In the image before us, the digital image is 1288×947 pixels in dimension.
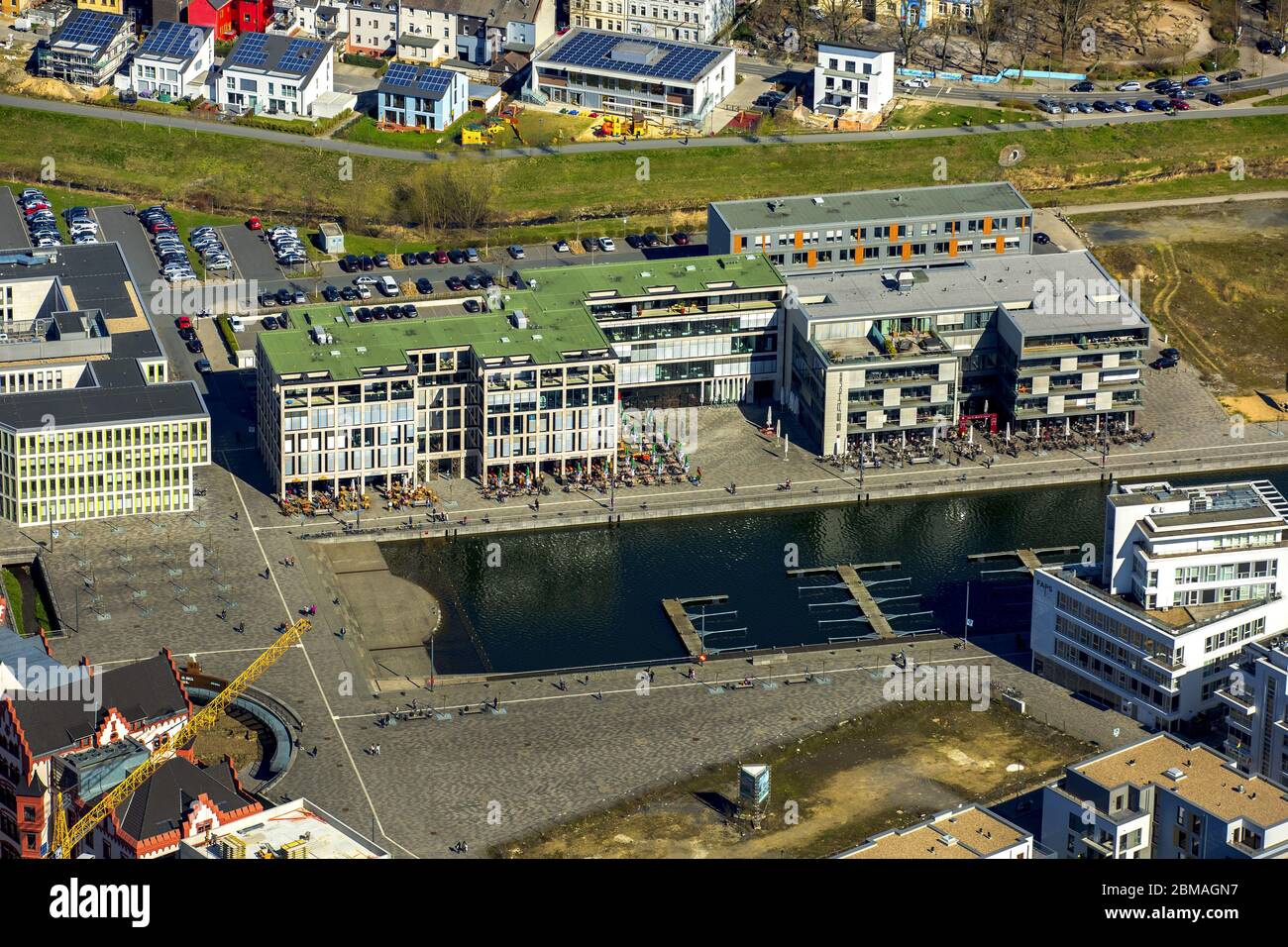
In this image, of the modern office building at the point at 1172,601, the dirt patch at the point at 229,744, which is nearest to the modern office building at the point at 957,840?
the modern office building at the point at 1172,601

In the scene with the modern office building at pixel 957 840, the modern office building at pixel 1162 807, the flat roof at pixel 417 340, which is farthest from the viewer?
Result: the flat roof at pixel 417 340

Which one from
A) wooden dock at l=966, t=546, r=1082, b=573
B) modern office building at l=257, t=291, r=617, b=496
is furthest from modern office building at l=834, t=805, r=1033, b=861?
modern office building at l=257, t=291, r=617, b=496

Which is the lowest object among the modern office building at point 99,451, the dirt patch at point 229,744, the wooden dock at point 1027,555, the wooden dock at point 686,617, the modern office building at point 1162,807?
the dirt patch at point 229,744

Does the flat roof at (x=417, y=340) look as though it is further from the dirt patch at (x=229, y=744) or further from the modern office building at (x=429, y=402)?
the dirt patch at (x=229, y=744)

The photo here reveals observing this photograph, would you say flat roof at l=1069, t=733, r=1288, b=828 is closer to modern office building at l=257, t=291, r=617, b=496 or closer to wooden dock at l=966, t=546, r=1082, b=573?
wooden dock at l=966, t=546, r=1082, b=573

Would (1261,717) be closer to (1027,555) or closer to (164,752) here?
(1027,555)

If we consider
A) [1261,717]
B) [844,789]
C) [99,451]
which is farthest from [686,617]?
[99,451]
